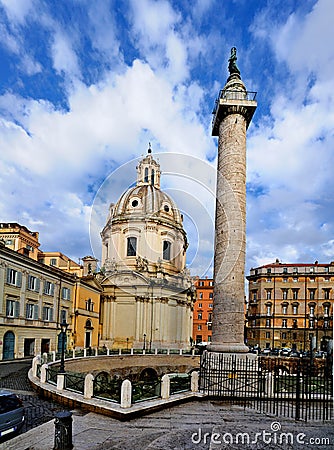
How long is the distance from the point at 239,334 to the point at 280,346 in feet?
148

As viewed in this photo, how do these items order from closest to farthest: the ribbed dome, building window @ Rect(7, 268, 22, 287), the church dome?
building window @ Rect(7, 268, 22, 287), the church dome, the ribbed dome

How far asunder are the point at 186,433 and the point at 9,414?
461 cm

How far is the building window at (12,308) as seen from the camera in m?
32.6

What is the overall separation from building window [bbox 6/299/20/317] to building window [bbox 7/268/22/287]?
4.68 feet

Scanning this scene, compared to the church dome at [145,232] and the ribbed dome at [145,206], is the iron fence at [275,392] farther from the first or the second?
the ribbed dome at [145,206]

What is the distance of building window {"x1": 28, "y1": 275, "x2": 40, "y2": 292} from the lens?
119ft

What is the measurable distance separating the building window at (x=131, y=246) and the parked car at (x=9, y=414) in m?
47.8

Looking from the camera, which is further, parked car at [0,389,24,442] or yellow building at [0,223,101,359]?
yellow building at [0,223,101,359]

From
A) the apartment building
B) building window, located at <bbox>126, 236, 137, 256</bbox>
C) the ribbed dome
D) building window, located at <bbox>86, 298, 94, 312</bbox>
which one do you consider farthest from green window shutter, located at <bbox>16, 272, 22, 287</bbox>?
the apartment building

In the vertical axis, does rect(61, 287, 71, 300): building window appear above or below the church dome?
below

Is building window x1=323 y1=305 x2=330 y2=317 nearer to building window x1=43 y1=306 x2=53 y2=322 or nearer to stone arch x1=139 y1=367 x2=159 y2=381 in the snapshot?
stone arch x1=139 y1=367 x2=159 y2=381

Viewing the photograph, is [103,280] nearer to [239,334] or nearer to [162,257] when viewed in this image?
[162,257]

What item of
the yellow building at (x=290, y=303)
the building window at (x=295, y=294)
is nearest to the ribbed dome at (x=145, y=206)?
the yellow building at (x=290, y=303)

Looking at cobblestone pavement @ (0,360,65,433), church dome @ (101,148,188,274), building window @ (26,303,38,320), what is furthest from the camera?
church dome @ (101,148,188,274)
